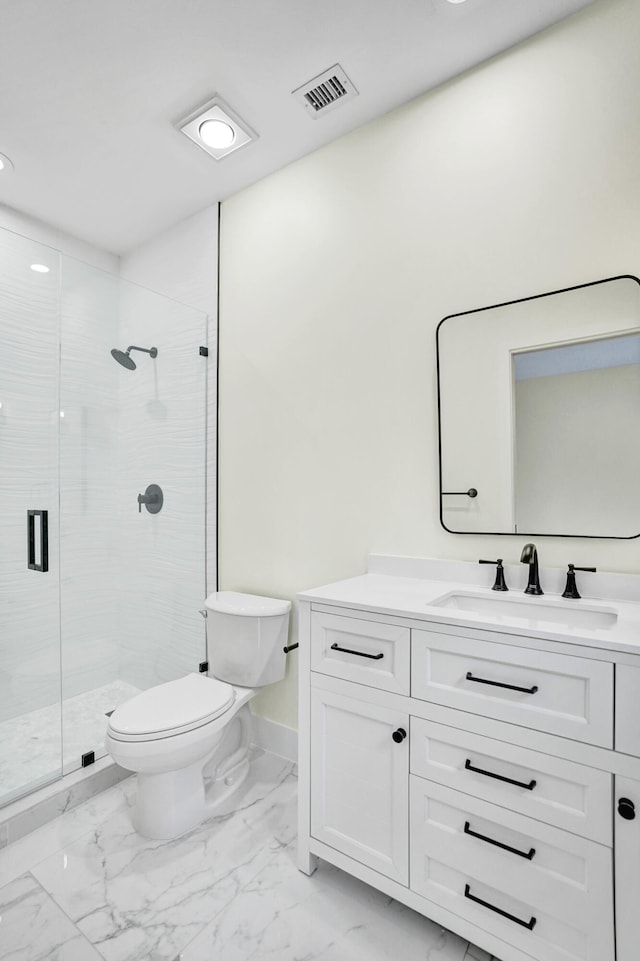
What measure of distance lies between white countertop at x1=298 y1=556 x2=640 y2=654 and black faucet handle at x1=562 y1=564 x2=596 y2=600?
19mm

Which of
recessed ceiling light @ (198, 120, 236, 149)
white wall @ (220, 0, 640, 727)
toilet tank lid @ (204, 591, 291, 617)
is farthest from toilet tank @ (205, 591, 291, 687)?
recessed ceiling light @ (198, 120, 236, 149)

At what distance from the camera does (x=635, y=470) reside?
1.33 meters

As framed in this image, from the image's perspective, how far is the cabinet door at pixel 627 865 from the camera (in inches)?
36.4

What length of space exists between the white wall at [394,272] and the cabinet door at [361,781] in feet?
2.00

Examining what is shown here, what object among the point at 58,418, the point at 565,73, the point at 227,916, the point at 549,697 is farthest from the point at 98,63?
the point at 227,916

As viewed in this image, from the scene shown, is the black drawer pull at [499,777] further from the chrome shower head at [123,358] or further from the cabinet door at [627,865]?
the chrome shower head at [123,358]

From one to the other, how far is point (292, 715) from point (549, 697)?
130cm

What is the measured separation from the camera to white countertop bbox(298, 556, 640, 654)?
1021 mm

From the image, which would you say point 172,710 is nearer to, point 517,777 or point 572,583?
point 517,777

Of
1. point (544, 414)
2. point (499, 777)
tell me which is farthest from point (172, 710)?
point (544, 414)

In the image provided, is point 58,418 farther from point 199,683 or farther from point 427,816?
point 427,816

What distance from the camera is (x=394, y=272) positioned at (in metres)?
1.80

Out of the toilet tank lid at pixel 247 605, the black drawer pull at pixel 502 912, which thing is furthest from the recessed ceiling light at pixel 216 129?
the black drawer pull at pixel 502 912

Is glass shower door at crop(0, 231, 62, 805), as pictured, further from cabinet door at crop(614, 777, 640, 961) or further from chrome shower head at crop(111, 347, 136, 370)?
cabinet door at crop(614, 777, 640, 961)
